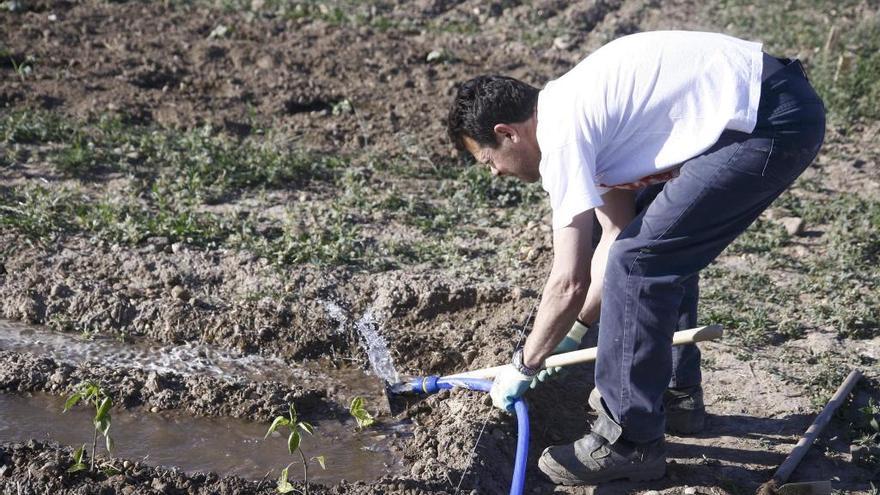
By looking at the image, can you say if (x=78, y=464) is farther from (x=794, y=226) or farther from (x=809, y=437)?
(x=794, y=226)

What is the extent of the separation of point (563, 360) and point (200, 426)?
Answer: 1.62 m

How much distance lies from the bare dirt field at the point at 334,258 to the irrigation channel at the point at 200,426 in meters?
0.04

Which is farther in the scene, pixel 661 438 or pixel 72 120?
pixel 72 120

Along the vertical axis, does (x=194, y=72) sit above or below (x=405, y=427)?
above

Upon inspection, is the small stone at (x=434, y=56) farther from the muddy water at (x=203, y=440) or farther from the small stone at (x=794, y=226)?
the muddy water at (x=203, y=440)

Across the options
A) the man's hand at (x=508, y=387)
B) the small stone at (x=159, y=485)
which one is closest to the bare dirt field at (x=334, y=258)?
the small stone at (x=159, y=485)

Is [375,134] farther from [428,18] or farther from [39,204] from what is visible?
[428,18]

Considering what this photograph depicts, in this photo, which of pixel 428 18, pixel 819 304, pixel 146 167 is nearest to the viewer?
pixel 819 304

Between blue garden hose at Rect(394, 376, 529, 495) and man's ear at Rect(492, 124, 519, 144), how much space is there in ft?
3.35

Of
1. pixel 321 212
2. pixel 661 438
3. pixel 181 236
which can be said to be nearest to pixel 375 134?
pixel 321 212

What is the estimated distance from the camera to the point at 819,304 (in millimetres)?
5148

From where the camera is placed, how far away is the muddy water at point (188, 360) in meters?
4.77

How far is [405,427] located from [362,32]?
5130 millimetres

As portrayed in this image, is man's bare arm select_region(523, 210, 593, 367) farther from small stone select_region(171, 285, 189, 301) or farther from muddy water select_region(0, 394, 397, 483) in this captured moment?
small stone select_region(171, 285, 189, 301)
